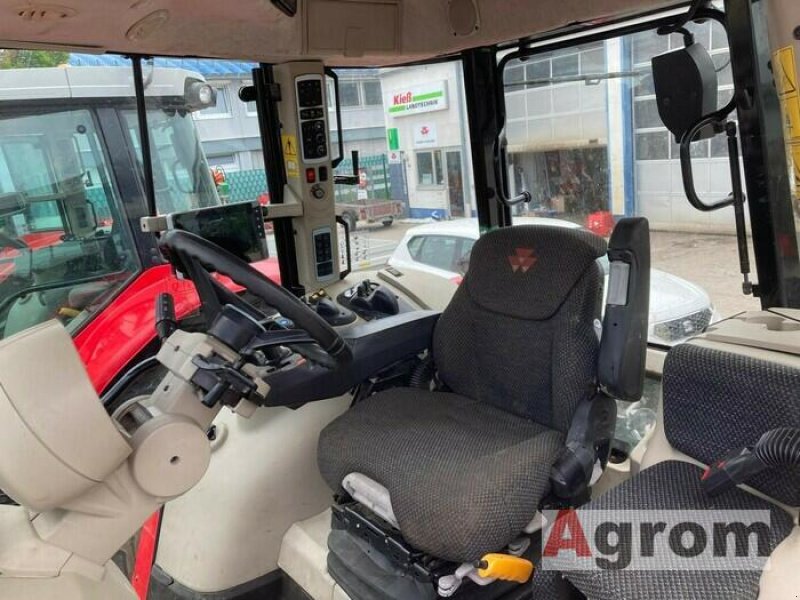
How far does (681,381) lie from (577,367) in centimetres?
28

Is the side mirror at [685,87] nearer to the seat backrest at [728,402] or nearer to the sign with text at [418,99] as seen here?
the seat backrest at [728,402]

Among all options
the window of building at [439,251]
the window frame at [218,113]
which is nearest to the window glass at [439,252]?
the window of building at [439,251]

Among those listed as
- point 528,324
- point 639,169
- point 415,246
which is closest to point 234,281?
point 528,324

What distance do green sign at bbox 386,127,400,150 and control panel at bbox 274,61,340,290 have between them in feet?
1.40

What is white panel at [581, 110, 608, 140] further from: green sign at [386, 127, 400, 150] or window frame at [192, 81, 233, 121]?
window frame at [192, 81, 233, 121]

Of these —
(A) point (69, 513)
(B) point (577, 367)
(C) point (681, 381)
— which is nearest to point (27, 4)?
(A) point (69, 513)

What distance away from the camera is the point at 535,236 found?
186 cm

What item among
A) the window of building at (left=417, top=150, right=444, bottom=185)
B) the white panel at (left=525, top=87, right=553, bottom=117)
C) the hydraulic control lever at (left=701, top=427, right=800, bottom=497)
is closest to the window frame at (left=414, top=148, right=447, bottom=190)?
the window of building at (left=417, top=150, right=444, bottom=185)

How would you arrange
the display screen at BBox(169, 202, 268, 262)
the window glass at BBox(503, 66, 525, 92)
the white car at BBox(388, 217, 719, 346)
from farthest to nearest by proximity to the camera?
the window glass at BBox(503, 66, 525, 92)
the display screen at BBox(169, 202, 268, 262)
the white car at BBox(388, 217, 719, 346)

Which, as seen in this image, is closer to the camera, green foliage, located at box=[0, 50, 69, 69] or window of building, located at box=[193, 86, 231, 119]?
green foliage, located at box=[0, 50, 69, 69]

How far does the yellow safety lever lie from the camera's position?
1.46 metres

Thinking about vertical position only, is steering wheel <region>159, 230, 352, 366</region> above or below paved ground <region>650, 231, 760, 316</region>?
above

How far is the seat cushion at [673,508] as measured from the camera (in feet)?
3.69

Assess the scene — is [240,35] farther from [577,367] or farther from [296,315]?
[577,367]
